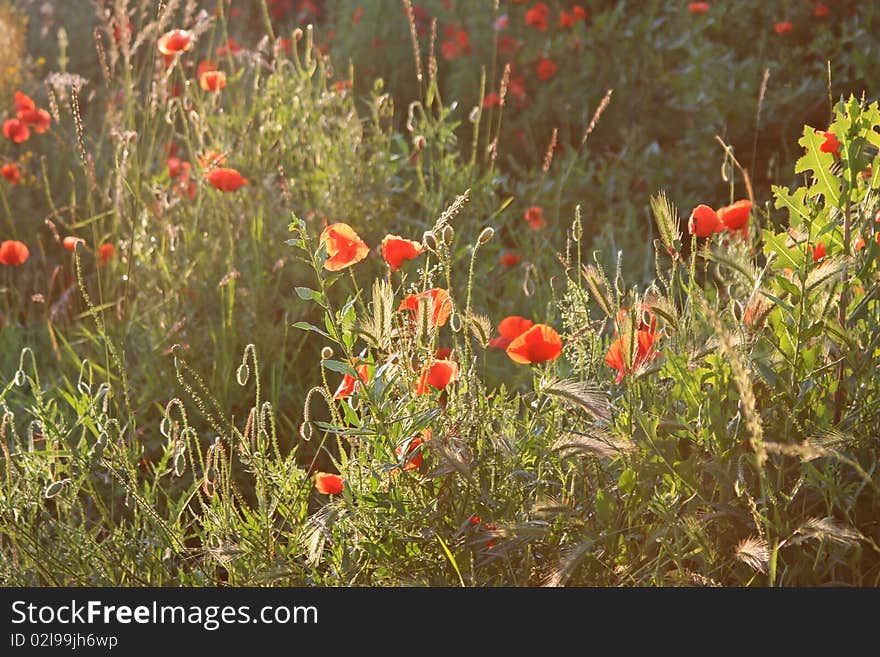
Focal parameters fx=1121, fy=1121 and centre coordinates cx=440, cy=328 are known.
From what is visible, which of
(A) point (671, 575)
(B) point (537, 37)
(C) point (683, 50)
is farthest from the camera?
(B) point (537, 37)

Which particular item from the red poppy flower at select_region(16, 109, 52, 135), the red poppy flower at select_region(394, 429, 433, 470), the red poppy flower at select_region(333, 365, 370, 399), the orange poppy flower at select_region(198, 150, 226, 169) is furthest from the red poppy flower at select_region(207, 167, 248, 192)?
the red poppy flower at select_region(394, 429, 433, 470)

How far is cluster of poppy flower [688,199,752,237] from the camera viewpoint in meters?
1.94

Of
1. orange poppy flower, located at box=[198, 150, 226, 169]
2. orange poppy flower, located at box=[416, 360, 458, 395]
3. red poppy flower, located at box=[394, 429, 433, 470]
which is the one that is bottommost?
orange poppy flower, located at box=[198, 150, 226, 169]

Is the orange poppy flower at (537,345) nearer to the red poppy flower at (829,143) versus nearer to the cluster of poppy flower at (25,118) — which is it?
the red poppy flower at (829,143)

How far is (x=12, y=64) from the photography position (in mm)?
5102

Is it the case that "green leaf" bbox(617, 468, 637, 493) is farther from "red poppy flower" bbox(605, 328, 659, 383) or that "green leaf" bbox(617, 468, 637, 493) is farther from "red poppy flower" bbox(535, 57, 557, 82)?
"red poppy flower" bbox(535, 57, 557, 82)

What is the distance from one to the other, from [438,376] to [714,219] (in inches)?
23.4

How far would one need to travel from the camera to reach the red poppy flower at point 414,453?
1.69 metres

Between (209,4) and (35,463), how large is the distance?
6.17 m

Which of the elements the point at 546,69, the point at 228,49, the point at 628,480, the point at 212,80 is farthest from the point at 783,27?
the point at 628,480

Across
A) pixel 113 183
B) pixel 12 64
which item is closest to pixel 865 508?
pixel 113 183

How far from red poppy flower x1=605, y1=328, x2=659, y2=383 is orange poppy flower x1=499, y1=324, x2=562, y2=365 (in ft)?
0.30

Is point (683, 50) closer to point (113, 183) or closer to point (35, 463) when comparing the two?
point (113, 183)

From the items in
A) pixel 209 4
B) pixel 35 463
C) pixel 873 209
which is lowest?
pixel 209 4
